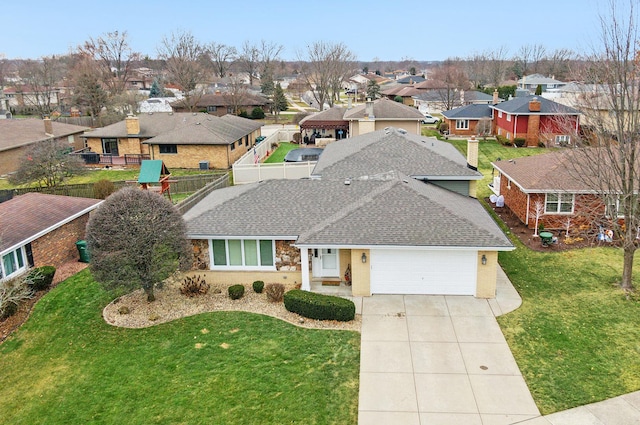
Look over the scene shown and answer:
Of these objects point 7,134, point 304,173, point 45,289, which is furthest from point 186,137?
point 45,289

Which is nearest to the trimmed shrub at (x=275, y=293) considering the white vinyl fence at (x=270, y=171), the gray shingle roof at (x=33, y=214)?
the gray shingle roof at (x=33, y=214)

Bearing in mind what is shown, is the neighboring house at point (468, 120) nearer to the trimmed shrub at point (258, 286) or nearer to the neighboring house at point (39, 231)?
the neighboring house at point (39, 231)

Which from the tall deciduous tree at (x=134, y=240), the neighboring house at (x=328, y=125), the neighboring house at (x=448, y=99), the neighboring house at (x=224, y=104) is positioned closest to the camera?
the tall deciduous tree at (x=134, y=240)

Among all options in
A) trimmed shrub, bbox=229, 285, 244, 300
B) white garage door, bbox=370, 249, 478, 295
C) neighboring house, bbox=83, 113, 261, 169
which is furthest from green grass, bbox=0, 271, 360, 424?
neighboring house, bbox=83, 113, 261, 169

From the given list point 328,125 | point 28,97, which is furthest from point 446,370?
point 28,97

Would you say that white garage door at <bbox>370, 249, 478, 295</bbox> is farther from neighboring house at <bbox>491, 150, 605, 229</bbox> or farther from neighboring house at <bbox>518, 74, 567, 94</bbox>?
neighboring house at <bbox>518, 74, 567, 94</bbox>

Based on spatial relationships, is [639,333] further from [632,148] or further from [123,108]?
[123,108]

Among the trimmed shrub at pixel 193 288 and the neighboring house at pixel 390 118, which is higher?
the neighboring house at pixel 390 118

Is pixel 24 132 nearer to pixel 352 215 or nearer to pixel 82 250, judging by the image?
pixel 82 250
